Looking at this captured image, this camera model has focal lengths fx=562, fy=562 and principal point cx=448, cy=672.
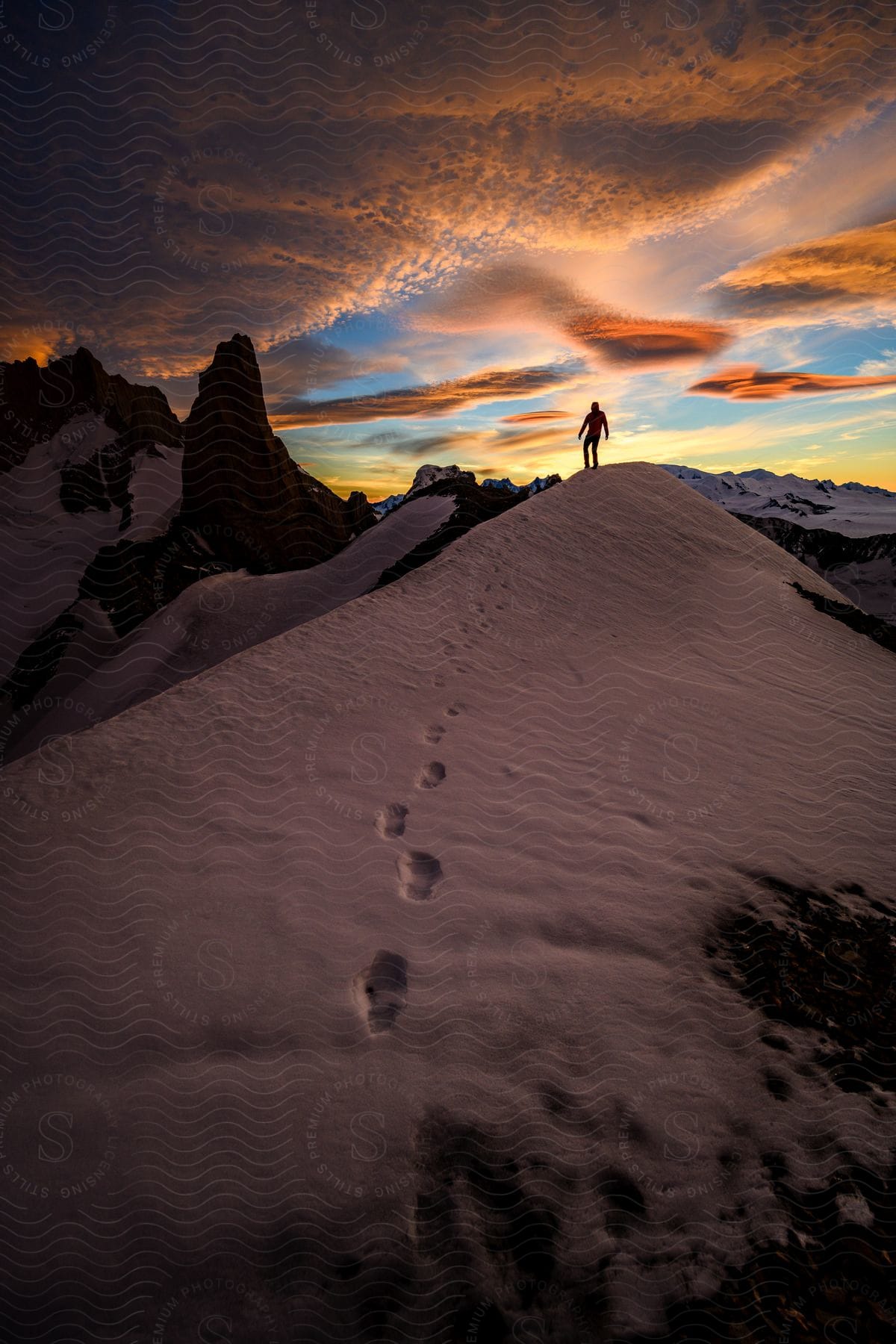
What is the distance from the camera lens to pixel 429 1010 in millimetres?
4820

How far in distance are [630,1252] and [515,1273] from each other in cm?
75

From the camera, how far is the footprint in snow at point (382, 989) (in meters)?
4.75

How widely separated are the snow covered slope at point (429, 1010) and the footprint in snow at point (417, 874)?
0.09 feet

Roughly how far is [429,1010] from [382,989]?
47 centimetres

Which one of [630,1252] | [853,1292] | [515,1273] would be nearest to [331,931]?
[515,1273]
